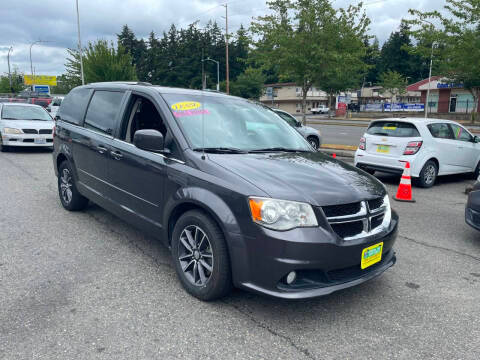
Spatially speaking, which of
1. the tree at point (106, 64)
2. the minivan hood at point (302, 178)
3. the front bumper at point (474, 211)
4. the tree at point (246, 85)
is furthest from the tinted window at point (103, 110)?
the tree at point (246, 85)

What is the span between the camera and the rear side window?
27.7 feet

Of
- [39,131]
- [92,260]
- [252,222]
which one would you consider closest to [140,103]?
[92,260]

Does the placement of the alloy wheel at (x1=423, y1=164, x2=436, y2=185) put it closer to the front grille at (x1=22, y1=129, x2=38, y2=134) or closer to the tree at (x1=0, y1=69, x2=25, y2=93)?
the front grille at (x1=22, y1=129, x2=38, y2=134)

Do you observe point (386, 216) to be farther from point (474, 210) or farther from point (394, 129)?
point (394, 129)

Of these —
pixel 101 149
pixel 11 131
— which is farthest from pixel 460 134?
pixel 11 131

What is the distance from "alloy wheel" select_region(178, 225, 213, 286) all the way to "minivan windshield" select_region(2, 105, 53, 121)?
11.7 m

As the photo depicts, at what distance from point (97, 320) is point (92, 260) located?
1242mm

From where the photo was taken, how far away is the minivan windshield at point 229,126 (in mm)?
3709

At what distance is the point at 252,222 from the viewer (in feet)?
9.31

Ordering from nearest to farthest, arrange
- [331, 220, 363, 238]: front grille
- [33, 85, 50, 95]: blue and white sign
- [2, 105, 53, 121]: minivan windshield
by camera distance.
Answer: [331, 220, 363, 238]: front grille, [2, 105, 53, 121]: minivan windshield, [33, 85, 50, 95]: blue and white sign

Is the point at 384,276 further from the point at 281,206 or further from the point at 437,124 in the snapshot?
the point at 437,124

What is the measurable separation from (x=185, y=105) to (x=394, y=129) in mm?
6017

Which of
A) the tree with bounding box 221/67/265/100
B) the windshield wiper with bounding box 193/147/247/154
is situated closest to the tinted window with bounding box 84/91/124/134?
the windshield wiper with bounding box 193/147/247/154

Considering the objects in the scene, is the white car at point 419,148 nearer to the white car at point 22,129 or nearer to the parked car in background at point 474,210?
the parked car in background at point 474,210
